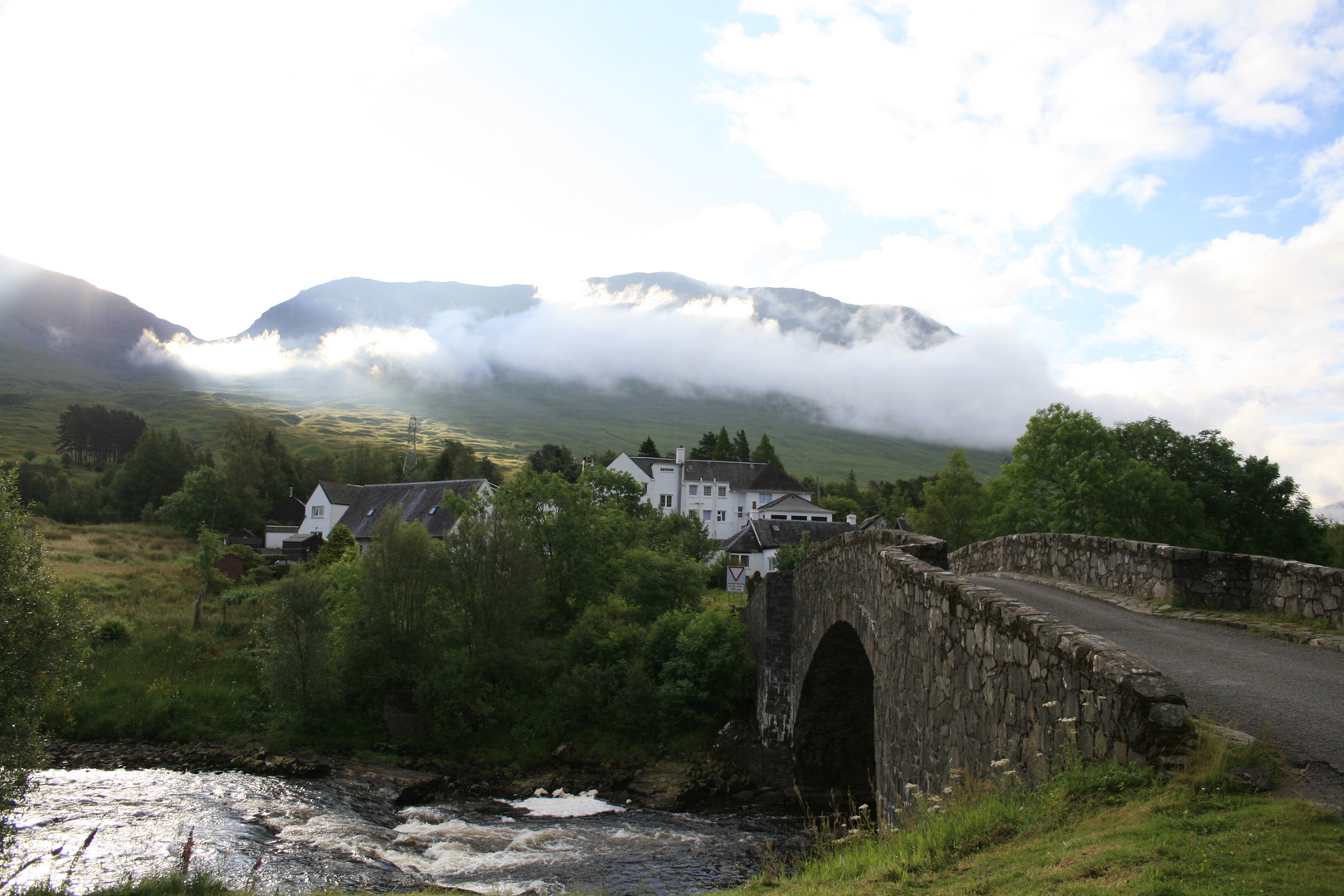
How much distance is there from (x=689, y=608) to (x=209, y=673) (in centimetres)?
2247

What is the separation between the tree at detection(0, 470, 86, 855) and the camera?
1767cm

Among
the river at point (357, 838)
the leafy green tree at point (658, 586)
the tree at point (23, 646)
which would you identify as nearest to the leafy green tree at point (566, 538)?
the leafy green tree at point (658, 586)

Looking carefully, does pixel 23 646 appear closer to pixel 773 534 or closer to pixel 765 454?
pixel 773 534

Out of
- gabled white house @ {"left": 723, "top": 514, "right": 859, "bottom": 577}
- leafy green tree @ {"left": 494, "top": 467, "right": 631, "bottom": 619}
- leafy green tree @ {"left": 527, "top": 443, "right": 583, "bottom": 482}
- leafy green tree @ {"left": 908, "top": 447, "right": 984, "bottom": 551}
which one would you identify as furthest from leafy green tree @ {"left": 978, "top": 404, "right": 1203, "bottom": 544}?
leafy green tree @ {"left": 527, "top": 443, "right": 583, "bottom": 482}

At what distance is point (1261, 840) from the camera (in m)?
4.20

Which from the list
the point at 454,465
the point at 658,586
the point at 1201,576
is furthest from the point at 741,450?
the point at 1201,576

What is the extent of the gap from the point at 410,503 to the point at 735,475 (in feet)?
110

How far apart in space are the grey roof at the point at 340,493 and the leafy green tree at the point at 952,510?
48.8 metres

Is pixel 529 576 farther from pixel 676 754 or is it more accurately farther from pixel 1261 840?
pixel 1261 840

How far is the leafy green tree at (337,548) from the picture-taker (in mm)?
50688

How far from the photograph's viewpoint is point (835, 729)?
990 inches

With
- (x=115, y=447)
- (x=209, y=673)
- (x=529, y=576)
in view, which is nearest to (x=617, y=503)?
(x=529, y=576)

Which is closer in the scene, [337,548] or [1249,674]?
[1249,674]

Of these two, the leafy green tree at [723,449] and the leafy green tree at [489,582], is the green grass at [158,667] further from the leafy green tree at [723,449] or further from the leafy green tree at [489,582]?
the leafy green tree at [723,449]
